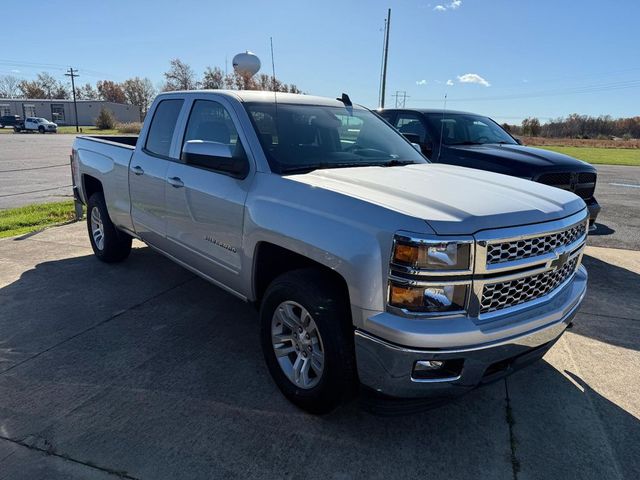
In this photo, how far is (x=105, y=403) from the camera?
9.70ft

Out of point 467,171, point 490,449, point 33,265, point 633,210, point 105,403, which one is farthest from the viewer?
point 633,210

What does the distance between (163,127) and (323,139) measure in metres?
1.69

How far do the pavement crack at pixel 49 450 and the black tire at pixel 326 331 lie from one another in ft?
3.37

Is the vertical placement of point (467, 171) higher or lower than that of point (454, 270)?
higher

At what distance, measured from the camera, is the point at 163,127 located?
14.4 ft

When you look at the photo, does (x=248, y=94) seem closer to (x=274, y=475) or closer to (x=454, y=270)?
(x=454, y=270)

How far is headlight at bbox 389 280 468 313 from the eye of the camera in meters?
2.24

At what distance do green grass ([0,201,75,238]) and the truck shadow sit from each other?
384 cm

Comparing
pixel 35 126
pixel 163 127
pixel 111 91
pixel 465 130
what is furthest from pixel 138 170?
pixel 111 91

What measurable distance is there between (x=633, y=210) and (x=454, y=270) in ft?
32.9

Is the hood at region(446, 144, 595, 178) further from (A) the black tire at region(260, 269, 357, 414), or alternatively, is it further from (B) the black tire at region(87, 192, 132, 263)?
(B) the black tire at region(87, 192, 132, 263)

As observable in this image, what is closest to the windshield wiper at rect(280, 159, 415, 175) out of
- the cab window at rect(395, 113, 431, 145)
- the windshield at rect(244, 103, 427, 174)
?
the windshield at rect(244, 103, 427, 174)

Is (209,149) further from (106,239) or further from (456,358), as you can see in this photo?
(106,239)

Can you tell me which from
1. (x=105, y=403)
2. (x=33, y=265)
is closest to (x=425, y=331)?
(x=105, y=403)
